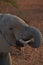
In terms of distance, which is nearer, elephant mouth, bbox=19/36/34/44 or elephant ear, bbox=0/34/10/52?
elephant mouth, bbox=19/36/34/44

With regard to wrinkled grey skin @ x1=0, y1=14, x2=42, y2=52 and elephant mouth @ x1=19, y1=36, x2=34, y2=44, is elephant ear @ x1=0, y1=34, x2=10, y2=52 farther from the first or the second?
elephant mouth @ x1=19, y1=36, x2=34, y2=44

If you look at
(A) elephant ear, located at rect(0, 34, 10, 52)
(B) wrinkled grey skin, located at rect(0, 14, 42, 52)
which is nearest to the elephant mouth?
(B) wrinkled grey skin, located at rect(0, 14, 42, 52)

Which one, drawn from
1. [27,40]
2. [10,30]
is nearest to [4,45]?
[10,30]

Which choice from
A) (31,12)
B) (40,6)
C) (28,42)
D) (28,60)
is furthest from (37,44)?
(40,6)

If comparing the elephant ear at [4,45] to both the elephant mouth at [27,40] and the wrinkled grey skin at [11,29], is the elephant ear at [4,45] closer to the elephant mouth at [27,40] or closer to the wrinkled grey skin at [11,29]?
the wrinkled grey skin at [11,29]

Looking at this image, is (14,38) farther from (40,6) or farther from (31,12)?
(40,6)

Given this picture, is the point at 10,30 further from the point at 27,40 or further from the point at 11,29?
the point at 27,40

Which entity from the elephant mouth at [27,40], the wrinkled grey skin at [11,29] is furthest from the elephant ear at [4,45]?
the elephant mouth at [27,40]

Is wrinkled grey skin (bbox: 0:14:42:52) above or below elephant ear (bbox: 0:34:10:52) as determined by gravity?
above

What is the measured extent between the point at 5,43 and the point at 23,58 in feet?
9.81

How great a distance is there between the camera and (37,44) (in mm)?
3117

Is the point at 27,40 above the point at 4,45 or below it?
Result: above

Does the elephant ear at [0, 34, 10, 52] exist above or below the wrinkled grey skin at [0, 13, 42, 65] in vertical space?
below

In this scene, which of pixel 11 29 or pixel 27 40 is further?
pixel 11 29
